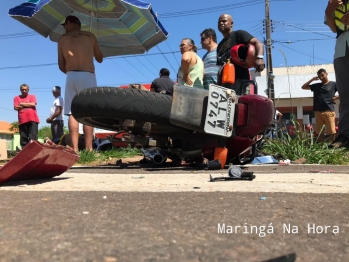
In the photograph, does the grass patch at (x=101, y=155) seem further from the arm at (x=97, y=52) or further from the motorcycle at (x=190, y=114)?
the arm at (x=97, y=52)

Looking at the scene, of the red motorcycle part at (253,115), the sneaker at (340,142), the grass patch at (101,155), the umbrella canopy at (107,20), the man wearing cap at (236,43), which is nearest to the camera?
the red motorcycle part at (253,115)

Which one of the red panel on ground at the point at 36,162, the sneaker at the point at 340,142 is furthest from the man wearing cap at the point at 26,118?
the sneaker at the point at 340,142

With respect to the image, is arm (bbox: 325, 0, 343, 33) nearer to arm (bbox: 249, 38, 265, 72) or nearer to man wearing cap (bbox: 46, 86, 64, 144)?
arm (bbox: 249, 38, 265, 72)

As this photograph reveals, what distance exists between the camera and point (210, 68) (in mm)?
4227

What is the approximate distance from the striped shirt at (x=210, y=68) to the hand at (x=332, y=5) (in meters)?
1.55

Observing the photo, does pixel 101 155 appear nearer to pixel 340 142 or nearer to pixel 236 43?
pixel 236 43

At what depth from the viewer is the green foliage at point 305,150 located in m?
4.04

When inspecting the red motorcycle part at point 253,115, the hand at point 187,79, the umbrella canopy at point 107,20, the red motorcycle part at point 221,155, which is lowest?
the red motorcycle part at point 221,155

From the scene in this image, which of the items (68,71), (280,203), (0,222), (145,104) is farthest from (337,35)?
(0,222)

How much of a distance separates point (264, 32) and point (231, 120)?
21.9m

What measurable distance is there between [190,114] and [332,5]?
2699 mm

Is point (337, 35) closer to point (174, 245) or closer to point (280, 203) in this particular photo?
point (280, 203)

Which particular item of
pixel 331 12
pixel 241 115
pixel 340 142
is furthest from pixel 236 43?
pixel 340 142

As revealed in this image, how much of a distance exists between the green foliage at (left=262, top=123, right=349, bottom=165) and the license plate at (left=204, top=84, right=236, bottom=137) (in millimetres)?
1596
